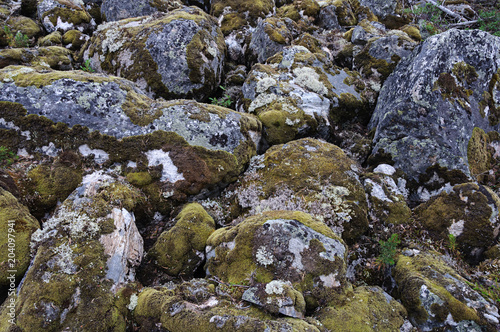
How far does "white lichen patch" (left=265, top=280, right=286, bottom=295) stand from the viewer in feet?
14.8

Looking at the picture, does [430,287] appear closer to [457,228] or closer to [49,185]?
[457,228]

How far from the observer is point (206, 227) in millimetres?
6238

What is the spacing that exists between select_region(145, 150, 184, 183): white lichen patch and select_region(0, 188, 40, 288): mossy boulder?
2696 millimetres

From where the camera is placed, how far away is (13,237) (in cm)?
490

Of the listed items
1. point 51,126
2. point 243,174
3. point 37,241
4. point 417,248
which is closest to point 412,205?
point 417,248

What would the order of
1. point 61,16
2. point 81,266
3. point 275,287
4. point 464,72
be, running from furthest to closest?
point 61,16 → point 464,72 → point 81,266 → point 275,287

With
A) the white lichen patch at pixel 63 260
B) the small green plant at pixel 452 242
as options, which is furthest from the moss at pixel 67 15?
the small green plant at pixel 452 242

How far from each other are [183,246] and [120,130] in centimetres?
352

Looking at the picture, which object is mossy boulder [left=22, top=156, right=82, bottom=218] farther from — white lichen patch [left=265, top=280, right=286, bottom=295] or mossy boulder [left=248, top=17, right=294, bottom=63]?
mossy boulder [left=248, top=17, right=294, bottom=63]

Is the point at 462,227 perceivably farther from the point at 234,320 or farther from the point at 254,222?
the point at 234,320

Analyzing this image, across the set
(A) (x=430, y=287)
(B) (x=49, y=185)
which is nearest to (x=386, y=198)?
(A) (x=430, y=287)

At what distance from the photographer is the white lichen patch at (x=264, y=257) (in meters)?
5.12

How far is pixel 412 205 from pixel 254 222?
5.13 meters

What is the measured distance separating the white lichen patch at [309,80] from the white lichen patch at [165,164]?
5.92m
